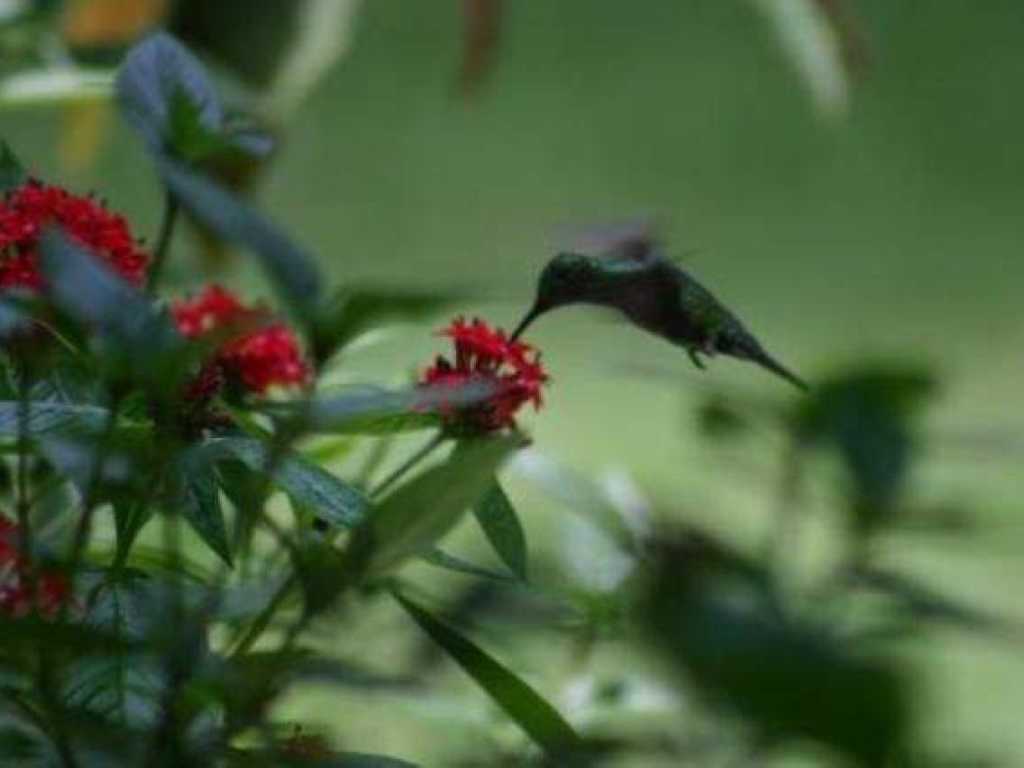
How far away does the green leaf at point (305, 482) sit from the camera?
469mm

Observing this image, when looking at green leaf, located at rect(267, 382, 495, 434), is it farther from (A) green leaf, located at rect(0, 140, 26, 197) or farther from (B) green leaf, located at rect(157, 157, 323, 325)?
(A) green leaf, located at rect(0, 140, 26, 197)

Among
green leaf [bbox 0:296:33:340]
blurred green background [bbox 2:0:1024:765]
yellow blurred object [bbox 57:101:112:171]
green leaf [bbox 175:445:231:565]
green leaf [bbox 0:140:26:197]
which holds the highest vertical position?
blurred green background [bbox 2:0:1024:765]

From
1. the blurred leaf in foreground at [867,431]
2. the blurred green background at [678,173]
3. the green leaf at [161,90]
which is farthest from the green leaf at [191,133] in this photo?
the blurred green background at [678,173]

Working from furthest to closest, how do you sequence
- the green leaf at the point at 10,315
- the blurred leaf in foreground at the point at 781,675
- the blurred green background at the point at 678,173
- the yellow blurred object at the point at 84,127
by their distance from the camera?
the blurred green background at the point at 678,173, the yellow blurred object at the point at 84,127, the green leaf at the point at 10,315, the blurred leaf in foreground at the point at 781,675

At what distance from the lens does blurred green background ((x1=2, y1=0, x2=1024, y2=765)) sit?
363 cm

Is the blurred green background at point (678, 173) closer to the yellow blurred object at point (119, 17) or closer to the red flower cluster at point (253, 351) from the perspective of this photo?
the yellow blurred object at point (119, 17)

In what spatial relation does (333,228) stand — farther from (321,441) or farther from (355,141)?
(321,441)

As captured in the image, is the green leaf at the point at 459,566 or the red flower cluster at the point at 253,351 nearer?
the green leaf at the point at 459,566

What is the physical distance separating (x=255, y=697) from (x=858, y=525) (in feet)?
0.29

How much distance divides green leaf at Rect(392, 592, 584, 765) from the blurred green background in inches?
107

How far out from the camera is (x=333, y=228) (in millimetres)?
4027

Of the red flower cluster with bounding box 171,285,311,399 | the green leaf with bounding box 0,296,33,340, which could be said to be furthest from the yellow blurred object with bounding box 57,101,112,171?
the green leaf with bounding box 0,296,33,340

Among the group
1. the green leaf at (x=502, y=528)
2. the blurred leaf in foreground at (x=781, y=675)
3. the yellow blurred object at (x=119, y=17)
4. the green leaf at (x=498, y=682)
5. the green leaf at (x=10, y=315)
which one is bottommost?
the blurred leaf in foreground at (x=781, y=675)

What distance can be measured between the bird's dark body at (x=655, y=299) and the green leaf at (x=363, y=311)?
95 mm
